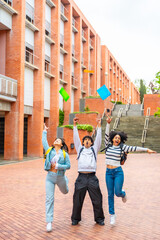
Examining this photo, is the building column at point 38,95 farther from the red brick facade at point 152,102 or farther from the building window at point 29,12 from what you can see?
the red brick facade at point 152,102

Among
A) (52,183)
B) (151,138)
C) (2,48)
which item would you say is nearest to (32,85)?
(2,48)

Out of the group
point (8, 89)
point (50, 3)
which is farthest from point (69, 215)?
point (50, 3)

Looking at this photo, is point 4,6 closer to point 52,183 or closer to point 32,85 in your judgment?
point 32,85

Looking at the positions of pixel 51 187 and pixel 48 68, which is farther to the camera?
pixel 48 68

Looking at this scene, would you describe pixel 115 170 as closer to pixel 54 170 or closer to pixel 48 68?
pixel 54 170

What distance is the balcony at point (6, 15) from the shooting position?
19.0m

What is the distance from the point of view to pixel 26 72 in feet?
74.1

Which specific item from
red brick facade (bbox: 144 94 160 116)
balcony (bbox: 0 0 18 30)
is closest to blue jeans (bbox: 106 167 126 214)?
balcony (bbox: 0 0 18 30)

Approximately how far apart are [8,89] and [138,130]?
12588 millimetres

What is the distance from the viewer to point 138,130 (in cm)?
2562

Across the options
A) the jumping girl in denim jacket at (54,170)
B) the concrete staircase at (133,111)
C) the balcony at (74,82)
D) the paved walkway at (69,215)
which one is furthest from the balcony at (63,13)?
the jumping girl in denim jacket at (54,170)

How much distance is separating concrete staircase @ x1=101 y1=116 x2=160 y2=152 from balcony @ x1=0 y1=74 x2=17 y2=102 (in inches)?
357

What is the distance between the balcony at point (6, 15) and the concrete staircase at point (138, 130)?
12314 mm

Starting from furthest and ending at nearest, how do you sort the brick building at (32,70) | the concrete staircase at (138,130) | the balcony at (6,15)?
the concrete staircase at (138,130) < the brick building at (32,70) < the balcony at (6,15)
